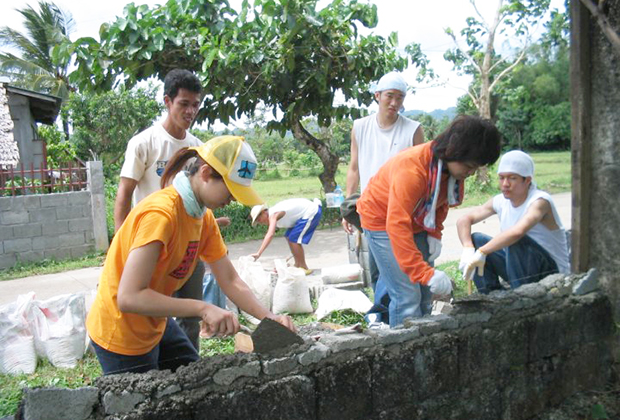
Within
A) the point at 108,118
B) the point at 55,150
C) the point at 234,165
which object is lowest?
the point at 234,165

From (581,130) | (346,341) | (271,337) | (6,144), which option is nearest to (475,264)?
(581,130)

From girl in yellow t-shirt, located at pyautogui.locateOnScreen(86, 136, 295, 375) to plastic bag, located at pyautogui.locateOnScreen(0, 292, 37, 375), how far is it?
2072 millimetres

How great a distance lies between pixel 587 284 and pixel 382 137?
5.67 ft

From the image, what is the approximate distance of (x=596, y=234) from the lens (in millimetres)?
3240

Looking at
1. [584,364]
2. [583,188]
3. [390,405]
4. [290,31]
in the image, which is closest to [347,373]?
[390,405]

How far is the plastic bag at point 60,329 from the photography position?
3977 mm

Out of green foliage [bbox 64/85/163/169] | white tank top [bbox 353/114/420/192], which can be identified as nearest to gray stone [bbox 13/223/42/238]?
white tank top [bbox 353/114/420/192]

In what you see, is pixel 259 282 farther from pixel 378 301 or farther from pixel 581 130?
pixel 581 130

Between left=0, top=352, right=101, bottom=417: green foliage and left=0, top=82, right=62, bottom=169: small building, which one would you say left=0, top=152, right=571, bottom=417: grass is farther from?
left=0, top=82, right=62, bottom=169: small building

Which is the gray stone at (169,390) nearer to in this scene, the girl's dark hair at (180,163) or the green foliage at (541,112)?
the girl's dark hair at (180,163)

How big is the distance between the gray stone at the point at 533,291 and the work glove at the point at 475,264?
0.55 meters

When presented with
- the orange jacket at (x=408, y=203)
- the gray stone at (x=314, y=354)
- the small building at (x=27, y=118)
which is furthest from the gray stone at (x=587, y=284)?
the small building at (x=27, y=118)

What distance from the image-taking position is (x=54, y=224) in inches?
336

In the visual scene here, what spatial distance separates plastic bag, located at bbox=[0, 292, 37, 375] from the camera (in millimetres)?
3842
